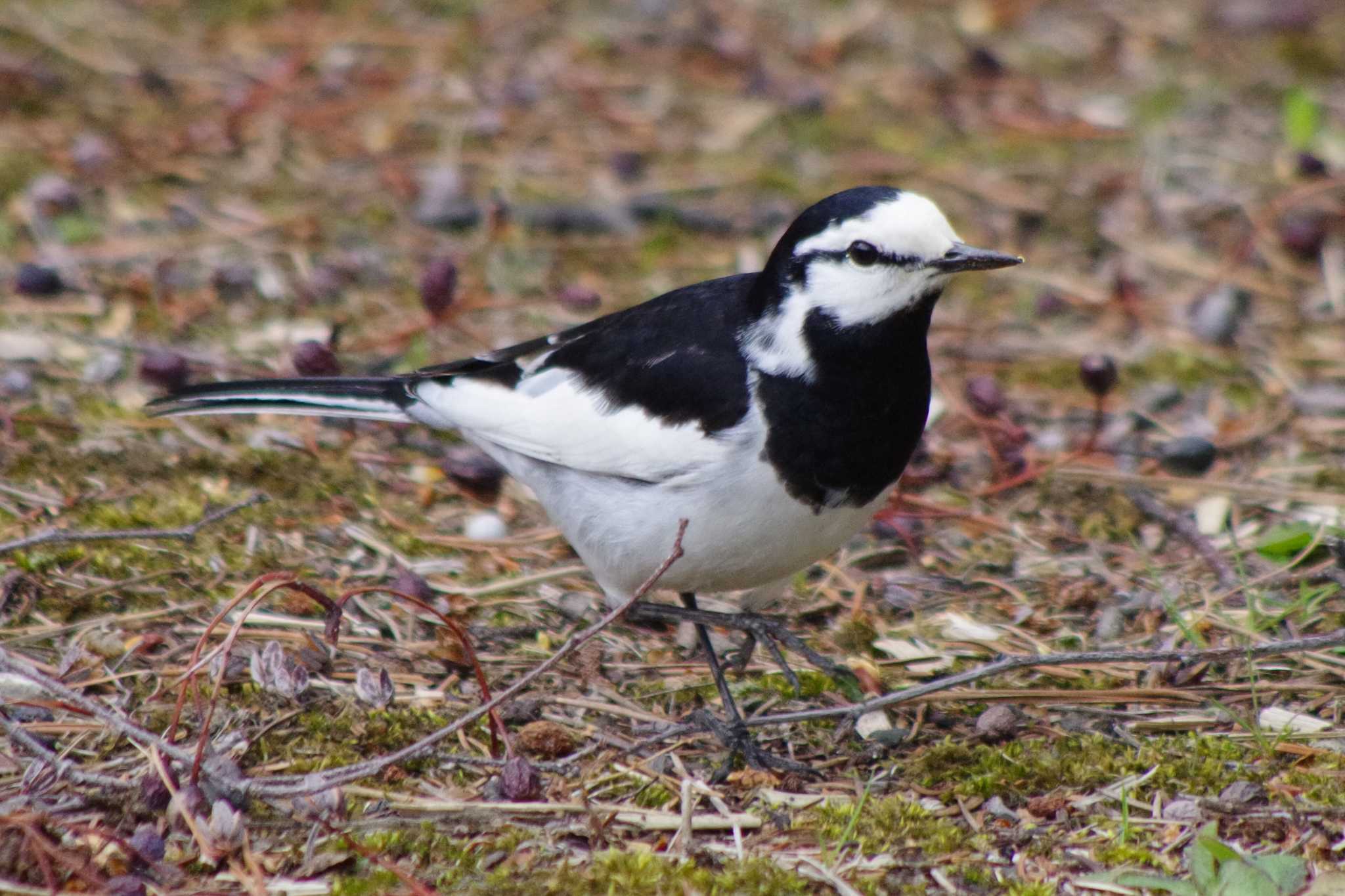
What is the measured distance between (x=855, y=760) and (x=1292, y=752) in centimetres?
91

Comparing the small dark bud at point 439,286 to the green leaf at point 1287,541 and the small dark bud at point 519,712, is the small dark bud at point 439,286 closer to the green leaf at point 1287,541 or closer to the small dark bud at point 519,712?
the small dark bud at point 519,712

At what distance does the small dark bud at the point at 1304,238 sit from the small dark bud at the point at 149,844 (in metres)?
4.96

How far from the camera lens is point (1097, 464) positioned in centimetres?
483

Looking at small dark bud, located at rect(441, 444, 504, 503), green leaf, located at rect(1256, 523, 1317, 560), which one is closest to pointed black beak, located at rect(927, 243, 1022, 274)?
green leaf, located at rect(1256, 523, 1317, 560)

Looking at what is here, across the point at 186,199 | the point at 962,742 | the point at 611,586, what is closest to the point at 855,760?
the point at 962,742

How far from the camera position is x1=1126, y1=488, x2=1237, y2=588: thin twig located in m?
4.15

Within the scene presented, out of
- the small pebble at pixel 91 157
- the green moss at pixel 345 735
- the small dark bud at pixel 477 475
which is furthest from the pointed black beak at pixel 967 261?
the small pebble at pixel 91 157

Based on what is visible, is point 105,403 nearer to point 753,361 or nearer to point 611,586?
point 611,586

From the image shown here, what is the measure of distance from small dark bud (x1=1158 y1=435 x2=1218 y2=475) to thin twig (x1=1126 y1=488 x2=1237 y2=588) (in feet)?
0.46

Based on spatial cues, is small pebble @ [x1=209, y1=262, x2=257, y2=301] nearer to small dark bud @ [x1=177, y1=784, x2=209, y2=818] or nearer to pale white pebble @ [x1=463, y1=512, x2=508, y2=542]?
pale white pebble @ [x1=463, y1=512, x2=508, y2=542]

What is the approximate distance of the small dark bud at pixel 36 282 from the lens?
5391mm

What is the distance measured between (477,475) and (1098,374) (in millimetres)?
1869

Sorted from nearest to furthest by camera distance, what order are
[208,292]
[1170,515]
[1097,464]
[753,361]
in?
[753,361], [1170,515], [1097,464], [208,292]

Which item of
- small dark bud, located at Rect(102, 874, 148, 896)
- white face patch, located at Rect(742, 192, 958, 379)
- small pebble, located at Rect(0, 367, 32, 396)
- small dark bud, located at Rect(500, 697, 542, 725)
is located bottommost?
small pebble, located at Rect(0, 367, 32, 396)
